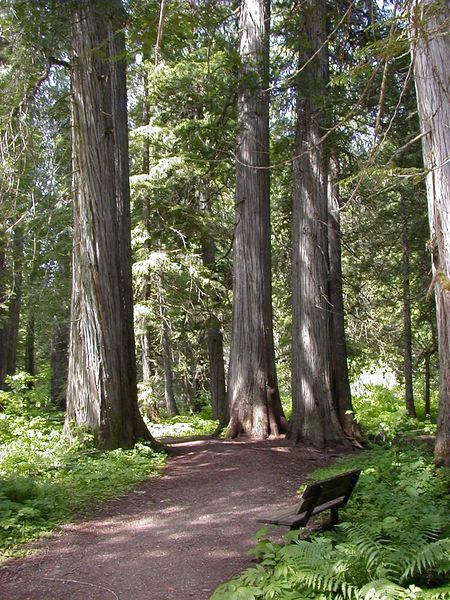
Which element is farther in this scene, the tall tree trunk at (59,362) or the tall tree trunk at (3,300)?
the tall tree trunk at (59,362)

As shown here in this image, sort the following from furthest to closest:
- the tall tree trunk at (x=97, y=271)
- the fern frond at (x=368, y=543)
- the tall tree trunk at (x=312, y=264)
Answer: the tall tree trunk at (x=312, y=264) < the tall tree trunk at (x=97, y=271) < the fern frond at (x=368, y=543)

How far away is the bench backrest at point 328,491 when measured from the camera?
5145mm

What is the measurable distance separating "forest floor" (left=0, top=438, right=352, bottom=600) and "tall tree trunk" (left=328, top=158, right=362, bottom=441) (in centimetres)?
236

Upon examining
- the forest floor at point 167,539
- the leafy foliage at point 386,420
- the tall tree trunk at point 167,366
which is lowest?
the forest floor at point 167,539

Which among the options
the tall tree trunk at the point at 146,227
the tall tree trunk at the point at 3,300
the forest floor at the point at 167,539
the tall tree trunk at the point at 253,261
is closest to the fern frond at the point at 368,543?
the forest floor at the point at 167,539

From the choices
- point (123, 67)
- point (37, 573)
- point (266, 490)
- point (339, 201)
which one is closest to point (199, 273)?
point (339, 201)

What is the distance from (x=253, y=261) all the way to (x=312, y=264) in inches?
47.9

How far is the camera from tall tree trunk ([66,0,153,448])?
378 inches

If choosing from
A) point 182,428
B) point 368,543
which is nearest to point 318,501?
point 368,543

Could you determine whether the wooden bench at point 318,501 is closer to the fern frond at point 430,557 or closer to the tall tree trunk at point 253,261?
the fern frond at point 430,557

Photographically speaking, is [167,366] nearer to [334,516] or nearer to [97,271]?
[97,271]

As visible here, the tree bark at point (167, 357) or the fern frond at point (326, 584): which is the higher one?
the tree bark at point (167, 357)

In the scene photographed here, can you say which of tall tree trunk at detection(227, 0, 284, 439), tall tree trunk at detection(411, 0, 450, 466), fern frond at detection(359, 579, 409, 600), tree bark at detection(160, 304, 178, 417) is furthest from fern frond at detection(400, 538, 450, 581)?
tree bark at detection(160, 304, 178, 417)

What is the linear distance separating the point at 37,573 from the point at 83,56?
24.4 ft
